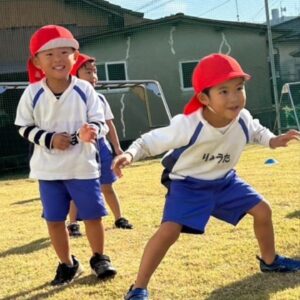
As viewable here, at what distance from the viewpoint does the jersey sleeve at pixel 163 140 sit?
284cm

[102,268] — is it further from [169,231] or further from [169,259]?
[169,231]

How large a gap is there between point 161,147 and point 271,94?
15900 mm

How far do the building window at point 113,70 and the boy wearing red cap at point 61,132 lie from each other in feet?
43.3

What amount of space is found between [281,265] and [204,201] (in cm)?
62

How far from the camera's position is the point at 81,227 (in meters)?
5.04

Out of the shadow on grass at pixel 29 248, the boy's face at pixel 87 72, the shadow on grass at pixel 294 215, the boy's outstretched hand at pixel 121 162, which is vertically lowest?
the shadow on grass at pixel 29 248

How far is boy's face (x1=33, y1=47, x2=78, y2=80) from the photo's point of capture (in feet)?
10.6

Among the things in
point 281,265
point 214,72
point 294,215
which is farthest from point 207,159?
point 294,215

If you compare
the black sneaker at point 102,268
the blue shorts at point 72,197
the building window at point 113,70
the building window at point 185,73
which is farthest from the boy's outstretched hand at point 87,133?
the building window at point 185,73

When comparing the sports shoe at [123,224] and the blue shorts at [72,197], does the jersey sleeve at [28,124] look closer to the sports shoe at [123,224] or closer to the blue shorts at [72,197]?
the blue shorts at [72,197]

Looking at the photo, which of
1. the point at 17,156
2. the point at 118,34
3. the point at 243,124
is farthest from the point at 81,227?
the point at 118,34

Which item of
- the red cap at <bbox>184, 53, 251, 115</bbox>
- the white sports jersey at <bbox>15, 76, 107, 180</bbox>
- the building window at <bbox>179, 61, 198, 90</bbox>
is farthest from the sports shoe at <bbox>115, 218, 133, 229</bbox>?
the building window at <bbox>179, 61, 198, 90</bbox>

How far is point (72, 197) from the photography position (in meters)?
3.34

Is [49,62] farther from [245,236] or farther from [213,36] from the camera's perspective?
[213,36]
